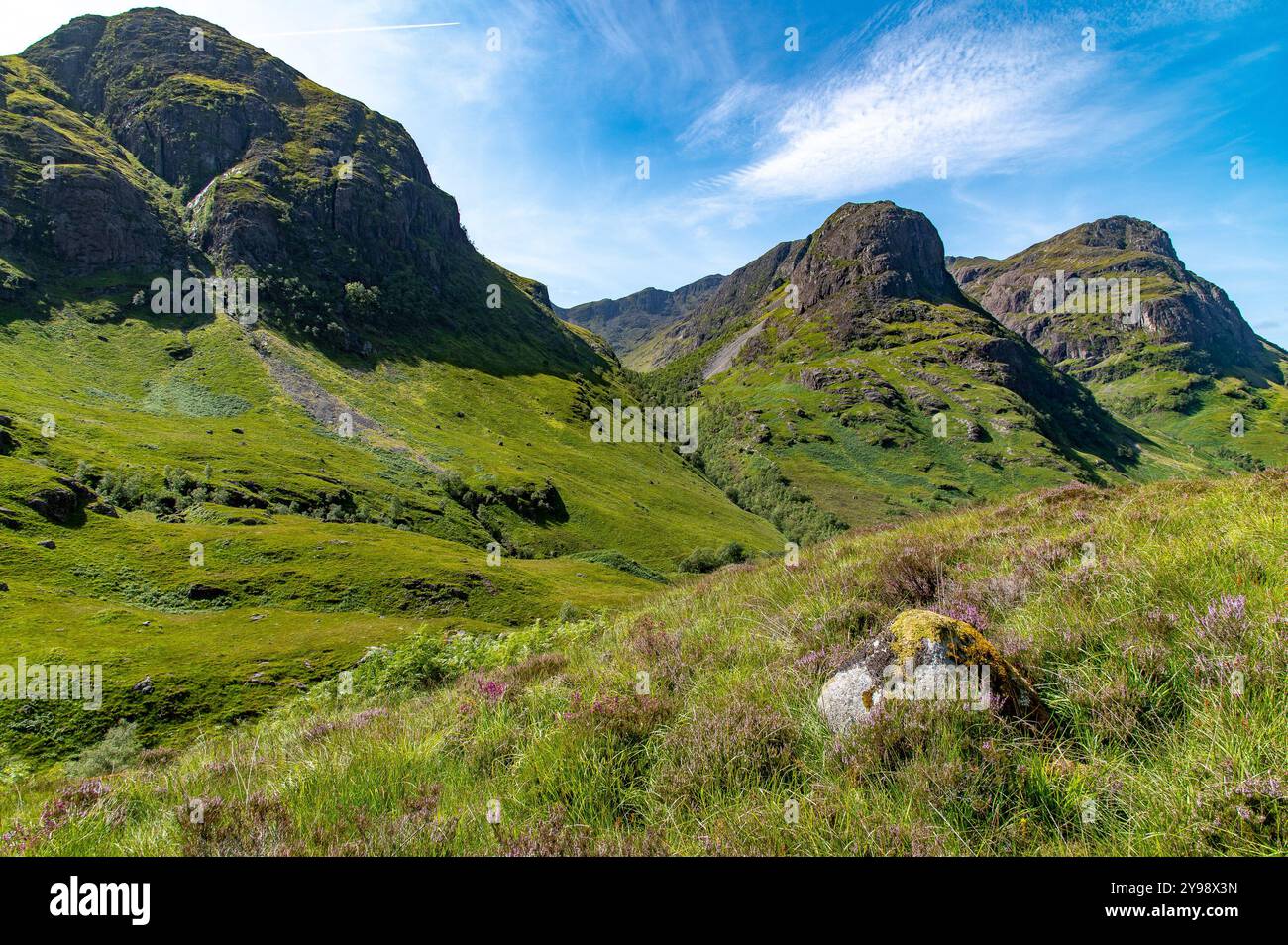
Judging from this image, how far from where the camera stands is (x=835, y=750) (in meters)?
4.02

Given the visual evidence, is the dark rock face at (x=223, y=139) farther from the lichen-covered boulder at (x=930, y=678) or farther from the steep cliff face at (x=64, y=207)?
the lichen-covered boulder at (x=930, y=678)

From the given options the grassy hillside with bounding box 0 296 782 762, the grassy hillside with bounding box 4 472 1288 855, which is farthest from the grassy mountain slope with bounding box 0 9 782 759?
the grassy hillside with bounding box 4 472 1288 855

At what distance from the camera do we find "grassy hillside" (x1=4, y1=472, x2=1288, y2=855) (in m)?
3.17

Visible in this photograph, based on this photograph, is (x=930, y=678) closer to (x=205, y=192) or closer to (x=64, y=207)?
(x=64, y=207)

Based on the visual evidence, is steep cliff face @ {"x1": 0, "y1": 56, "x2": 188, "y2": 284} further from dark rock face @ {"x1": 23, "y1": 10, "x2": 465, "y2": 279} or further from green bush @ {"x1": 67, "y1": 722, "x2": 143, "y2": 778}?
green bush @ {"x1": 67, "y1": 722, "x2": 143, "y2": 778}

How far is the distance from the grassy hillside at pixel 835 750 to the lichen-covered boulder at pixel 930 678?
0.62 feet

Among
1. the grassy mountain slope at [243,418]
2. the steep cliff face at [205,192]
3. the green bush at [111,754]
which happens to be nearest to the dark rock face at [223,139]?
the steep cliff face at [205,192]

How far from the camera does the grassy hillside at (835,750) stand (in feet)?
10.4

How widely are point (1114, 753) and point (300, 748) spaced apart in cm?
749

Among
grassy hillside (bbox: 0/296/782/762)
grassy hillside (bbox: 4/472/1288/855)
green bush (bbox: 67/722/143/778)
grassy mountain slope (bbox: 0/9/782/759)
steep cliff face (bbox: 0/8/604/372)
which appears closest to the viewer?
grassy hillside (bbox: 4/472/1288/855)

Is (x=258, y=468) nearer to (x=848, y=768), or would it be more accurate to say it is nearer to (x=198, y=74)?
(x=848, y=768)

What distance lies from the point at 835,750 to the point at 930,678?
38.3 inches

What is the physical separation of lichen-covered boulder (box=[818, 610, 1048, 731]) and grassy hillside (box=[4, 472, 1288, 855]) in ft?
0.62

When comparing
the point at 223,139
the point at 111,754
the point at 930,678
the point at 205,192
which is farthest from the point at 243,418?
the point at 223,139
